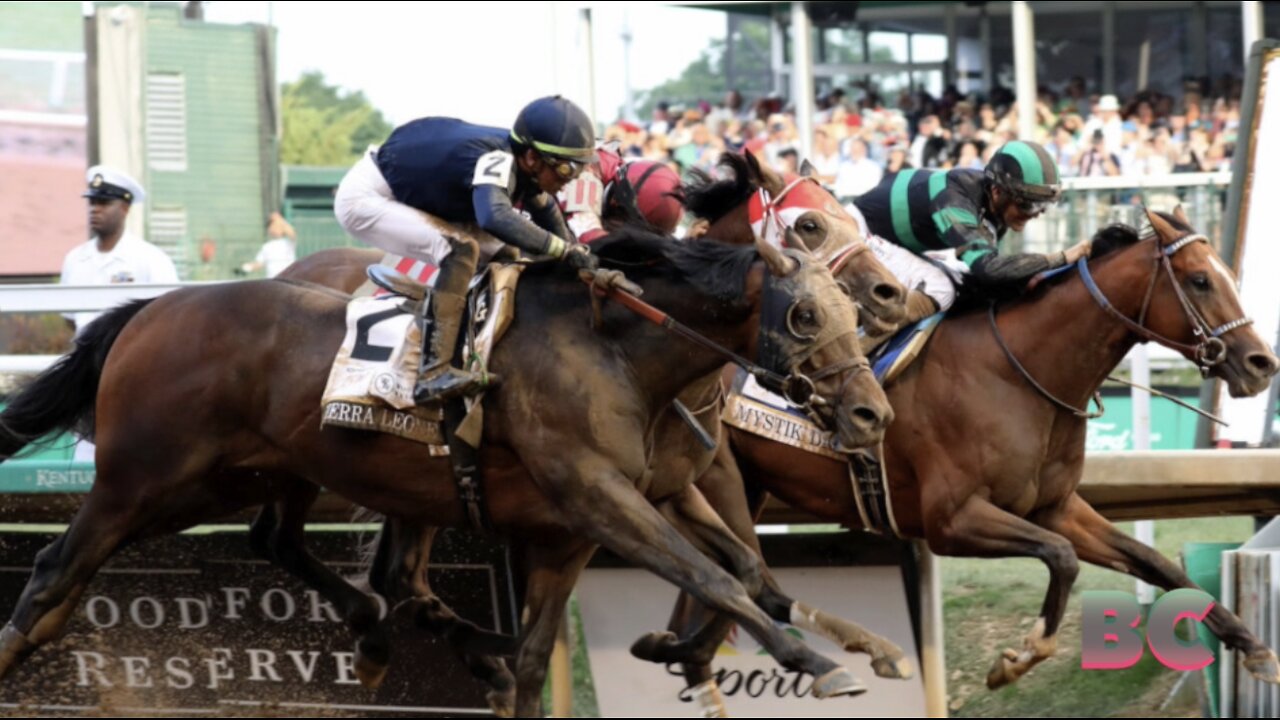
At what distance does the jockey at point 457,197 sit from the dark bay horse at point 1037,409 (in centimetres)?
141

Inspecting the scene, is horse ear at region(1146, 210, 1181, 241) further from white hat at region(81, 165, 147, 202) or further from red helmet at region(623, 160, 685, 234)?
white hat at region(81, 165, 147, 202)

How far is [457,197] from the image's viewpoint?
6.07 metres

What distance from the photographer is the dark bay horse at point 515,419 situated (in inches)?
208

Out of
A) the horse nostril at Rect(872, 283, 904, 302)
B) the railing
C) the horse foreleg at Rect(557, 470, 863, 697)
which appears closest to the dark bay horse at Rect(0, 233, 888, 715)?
the horse foreleg at Rect(557, 470, 863, 697)

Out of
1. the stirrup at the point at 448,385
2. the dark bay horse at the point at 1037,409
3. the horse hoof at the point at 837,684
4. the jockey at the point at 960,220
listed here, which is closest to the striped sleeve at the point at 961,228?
the jockey at the point at 960,220

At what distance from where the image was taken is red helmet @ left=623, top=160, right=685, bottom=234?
667cm

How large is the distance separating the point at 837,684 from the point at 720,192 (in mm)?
2124

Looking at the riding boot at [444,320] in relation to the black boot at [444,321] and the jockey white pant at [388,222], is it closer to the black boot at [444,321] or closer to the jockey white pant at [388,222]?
the black boot at [444,321]

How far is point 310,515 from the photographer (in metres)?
8.48

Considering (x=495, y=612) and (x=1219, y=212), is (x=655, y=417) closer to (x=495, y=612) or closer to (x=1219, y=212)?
(x=495, y=612)

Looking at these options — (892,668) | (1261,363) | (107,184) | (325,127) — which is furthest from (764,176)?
(325,127)

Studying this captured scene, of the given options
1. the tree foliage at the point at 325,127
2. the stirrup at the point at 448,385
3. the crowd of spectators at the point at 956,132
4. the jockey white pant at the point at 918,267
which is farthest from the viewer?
the tree foliage at the point at 325,127

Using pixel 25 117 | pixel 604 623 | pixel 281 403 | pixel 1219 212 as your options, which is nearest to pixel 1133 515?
pixel 604 623

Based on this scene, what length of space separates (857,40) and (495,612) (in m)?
9.93
